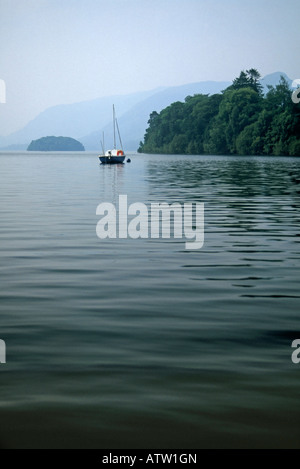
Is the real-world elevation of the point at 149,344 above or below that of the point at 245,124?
below

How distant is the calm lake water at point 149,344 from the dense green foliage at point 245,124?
116985 mm

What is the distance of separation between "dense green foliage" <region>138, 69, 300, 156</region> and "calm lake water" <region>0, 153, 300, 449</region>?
117 m

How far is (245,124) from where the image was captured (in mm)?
151875

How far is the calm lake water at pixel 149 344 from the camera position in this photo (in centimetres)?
529

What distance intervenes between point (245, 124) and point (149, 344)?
148117mm
